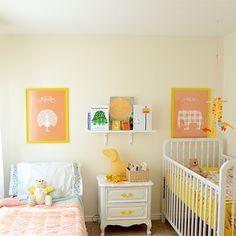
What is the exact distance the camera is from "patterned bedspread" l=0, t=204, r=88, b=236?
8.65 ft

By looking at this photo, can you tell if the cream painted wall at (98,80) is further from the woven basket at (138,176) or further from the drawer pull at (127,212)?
the drawer pull at (127,212)

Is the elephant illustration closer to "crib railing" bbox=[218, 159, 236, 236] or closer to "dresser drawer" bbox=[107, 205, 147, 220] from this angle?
"dresser drawer" bbox=[107, 205, 147, 220]

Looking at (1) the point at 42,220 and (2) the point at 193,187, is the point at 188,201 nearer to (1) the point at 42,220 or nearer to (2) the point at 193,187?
(2) the point at 193,187

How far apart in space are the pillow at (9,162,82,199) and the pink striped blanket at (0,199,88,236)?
1.01 feet

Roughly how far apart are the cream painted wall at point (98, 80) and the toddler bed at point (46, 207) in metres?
0.24

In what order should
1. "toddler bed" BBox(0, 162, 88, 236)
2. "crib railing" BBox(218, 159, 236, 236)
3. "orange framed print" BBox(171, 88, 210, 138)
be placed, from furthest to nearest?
"orange framed print" BBox(171, 88, 210, 138), "toddler bed" BBox(0, 162, 88, 236), "crib railing" BBox(218, 159, 236, 236)

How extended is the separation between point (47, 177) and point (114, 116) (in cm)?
105

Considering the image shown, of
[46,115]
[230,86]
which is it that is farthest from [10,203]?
[230,86]

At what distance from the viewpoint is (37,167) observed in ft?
11.9

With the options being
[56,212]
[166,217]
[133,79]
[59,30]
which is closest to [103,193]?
[56,212]

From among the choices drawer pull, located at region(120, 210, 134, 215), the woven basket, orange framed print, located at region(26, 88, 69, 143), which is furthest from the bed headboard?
orange framed print, located at region(26, 88, 69, 143)

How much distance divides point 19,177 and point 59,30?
5.56 feet

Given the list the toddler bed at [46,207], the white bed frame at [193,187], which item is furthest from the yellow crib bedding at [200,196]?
the toddler bed at [46,207]

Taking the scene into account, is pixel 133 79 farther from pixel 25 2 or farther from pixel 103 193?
pixel 25 2
